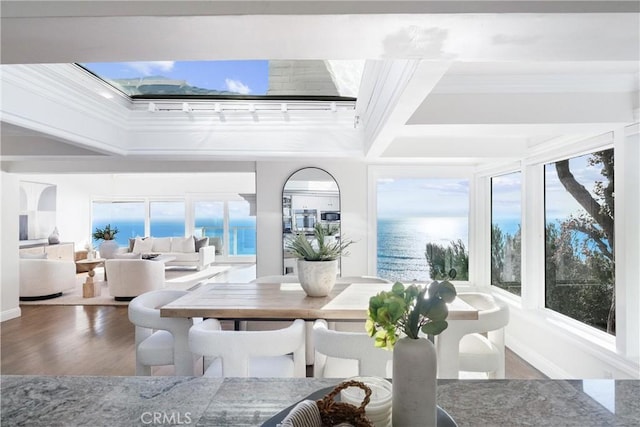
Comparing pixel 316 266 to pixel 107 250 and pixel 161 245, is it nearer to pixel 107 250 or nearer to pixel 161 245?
pixel 107 250

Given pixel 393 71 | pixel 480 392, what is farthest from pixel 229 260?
pixel 480 392

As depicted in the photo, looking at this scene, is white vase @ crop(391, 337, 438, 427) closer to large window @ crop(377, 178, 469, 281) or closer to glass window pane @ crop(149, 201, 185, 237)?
large window @ crop(377, 178, 469, 281)

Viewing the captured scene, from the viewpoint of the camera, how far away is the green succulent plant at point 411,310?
72 centimetres

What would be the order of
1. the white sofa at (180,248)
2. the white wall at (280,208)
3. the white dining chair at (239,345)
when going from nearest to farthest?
the white dining chair at (239,345) → the white wall at (280,208) → the white sofa at (180,248)

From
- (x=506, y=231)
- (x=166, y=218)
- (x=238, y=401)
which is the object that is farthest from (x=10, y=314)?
(x=506, y=231)

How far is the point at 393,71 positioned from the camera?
78.0 inches

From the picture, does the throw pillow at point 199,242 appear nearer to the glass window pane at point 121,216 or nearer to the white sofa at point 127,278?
the glass window pane at point 121,216

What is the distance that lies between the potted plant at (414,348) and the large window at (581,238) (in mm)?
2809

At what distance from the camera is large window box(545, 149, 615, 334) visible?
2781mm

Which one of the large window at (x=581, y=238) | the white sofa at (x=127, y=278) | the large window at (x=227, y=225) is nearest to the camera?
the large window at (x=581, y=238)

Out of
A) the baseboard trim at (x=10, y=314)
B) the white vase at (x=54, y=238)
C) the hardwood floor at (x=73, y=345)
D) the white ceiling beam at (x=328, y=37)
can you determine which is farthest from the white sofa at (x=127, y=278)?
the white ceiling beam at (x=328, y=37)

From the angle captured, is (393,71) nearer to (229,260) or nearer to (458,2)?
(458,2)

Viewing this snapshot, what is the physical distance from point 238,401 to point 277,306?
114 centimetres

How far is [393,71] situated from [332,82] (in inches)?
39.0
